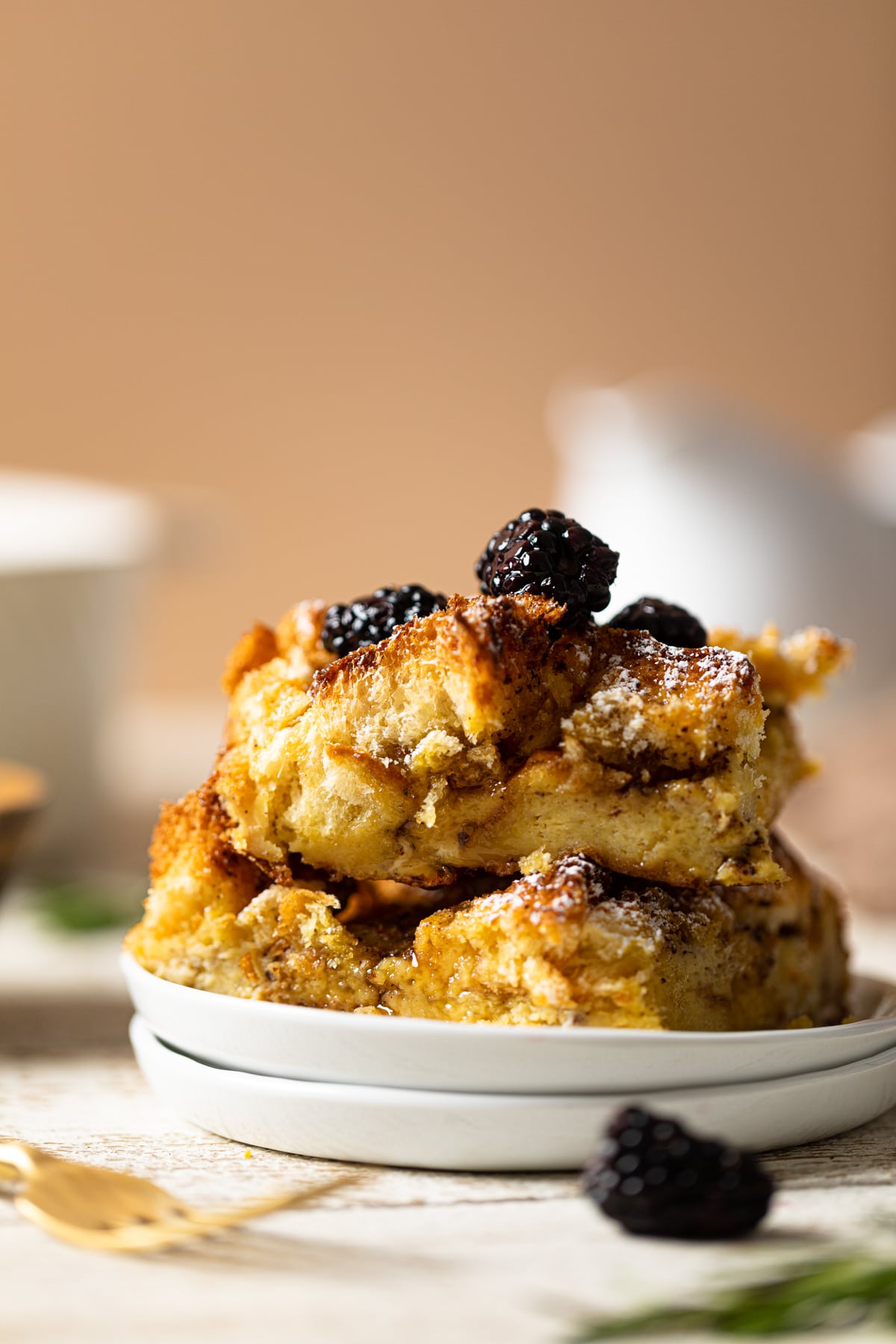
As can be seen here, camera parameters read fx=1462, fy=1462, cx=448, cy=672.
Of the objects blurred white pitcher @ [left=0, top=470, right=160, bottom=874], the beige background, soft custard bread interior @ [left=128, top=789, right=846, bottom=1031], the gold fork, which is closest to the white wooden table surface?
the gold fork

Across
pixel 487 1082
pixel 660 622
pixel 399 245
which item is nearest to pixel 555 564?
pixel 660 622

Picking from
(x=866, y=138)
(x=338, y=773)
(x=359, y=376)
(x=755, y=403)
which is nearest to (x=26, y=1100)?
(x=338, y=773)

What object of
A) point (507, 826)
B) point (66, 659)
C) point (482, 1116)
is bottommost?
point (66, 659)

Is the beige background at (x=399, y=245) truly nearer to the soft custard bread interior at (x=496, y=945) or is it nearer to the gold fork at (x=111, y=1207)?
the soft custard bread interior at (x=496, y=945)

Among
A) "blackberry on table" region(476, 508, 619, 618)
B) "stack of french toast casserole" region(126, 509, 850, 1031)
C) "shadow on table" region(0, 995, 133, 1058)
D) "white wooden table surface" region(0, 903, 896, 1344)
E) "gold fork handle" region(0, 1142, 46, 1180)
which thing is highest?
"blackberry on table" region(476, 508, 619, 618)

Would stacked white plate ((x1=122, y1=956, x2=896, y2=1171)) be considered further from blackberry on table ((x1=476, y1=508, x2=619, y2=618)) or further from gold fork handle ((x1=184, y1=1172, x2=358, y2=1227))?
blackberry on table ((x1=476, y1=508, x2=619, y2=618))

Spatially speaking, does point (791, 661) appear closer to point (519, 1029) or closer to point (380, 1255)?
point (519, 1029)

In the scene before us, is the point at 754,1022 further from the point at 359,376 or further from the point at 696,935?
the point at 359,376
